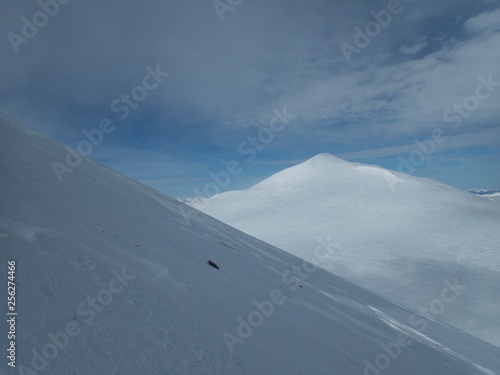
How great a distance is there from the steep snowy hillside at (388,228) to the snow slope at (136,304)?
32.0m

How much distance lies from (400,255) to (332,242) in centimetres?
1356

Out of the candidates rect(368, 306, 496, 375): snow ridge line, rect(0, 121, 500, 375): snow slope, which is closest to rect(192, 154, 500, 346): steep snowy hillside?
rect(368, 306, 496, 375): snow ridge line

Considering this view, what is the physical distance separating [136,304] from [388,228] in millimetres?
73509

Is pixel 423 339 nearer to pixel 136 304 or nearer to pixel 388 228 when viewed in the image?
pixel 136 304

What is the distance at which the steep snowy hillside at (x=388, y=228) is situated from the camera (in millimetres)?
40531

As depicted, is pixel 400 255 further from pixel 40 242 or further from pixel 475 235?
pixel 40 242

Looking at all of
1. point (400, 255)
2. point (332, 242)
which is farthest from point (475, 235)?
point (332, 242)

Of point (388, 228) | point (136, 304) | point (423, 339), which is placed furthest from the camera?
point (388, 228)

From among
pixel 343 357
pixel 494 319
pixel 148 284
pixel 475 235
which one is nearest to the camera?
pixel 148 284

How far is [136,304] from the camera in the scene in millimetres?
6086

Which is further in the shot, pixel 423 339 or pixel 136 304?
pixel 423 339

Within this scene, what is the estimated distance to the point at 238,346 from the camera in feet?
21.5

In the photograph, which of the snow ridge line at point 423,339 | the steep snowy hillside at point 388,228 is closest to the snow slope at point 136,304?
the snow ridge line at point 423,339

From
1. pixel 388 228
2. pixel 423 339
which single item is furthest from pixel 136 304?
pixel 388 228
